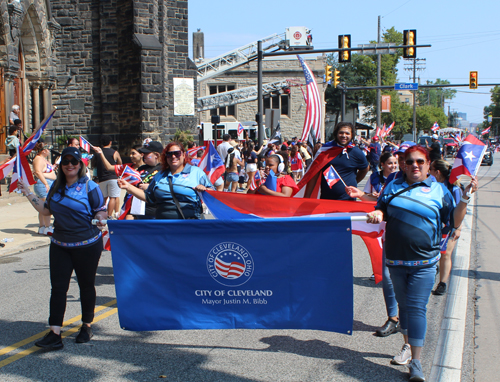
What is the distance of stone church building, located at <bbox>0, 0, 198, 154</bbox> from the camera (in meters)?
21.5

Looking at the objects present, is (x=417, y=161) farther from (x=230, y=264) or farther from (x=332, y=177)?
(x=332, y=177)

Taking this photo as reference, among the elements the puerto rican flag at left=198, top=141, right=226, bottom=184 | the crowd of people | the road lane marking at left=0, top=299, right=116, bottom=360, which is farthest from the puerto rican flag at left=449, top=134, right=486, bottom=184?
the puerto rican flag at left=198, top=141, right=226, bottom=184

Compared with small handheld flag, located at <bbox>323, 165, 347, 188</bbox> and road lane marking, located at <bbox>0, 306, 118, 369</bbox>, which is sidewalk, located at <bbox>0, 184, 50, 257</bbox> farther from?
small handheld flag, located at <bbox>323, 165, 347, 188</bbox>

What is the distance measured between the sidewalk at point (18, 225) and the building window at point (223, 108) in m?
34.9

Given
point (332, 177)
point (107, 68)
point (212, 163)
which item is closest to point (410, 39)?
point (107, 68)

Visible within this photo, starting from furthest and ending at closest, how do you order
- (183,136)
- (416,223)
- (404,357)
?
(183,136) < (404,357) < (416,223)

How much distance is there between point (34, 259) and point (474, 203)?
41.3 ft

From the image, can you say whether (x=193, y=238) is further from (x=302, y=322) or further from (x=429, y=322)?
(x=429, y=322)

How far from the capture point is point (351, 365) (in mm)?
4449

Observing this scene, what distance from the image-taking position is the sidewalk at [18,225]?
9773 millimetres

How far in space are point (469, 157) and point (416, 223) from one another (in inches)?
57.4

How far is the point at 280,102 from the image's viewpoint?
51344 mm

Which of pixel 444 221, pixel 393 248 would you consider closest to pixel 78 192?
pixel 393 248

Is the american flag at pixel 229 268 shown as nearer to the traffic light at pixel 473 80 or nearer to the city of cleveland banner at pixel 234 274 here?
Answer: the city of cleveland banner at pixel 234 274
